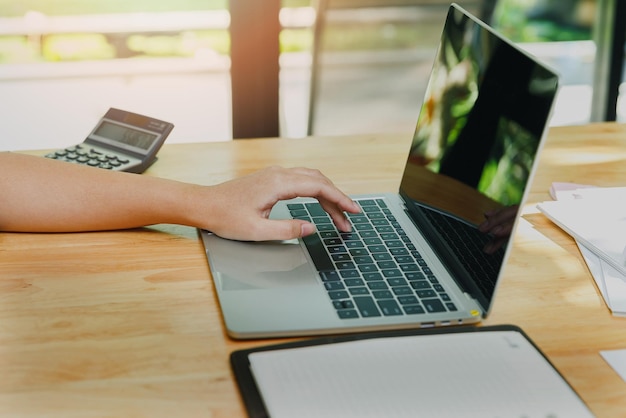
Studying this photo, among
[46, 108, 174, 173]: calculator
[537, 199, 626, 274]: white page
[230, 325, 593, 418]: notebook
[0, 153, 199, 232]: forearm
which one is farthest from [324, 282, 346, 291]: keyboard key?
[46, 108, 174, 173]: calculator

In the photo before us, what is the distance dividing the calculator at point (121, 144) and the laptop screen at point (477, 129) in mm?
425

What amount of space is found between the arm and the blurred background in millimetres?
1119

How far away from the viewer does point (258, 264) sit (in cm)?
98

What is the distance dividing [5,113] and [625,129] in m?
1.78

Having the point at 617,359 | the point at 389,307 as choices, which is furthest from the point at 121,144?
the point at 617,359

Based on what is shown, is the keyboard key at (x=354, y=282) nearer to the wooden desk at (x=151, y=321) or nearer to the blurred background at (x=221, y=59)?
the wooden desk at (x=151, y=321)

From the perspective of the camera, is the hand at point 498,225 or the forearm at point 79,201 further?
the forearm at point 79,201

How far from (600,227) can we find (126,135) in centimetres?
77

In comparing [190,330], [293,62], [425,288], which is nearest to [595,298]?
[425,288]

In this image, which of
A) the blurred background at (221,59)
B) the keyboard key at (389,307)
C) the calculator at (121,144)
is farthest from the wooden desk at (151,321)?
the blurred background at (221,59)

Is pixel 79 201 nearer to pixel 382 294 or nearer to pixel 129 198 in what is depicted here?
pixel 129 198

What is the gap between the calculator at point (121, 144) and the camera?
4.19ft

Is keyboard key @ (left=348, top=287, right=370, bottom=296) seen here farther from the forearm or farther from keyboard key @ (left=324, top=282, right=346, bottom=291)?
the forearm

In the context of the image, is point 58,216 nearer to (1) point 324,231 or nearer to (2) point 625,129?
(1) point 324,231
